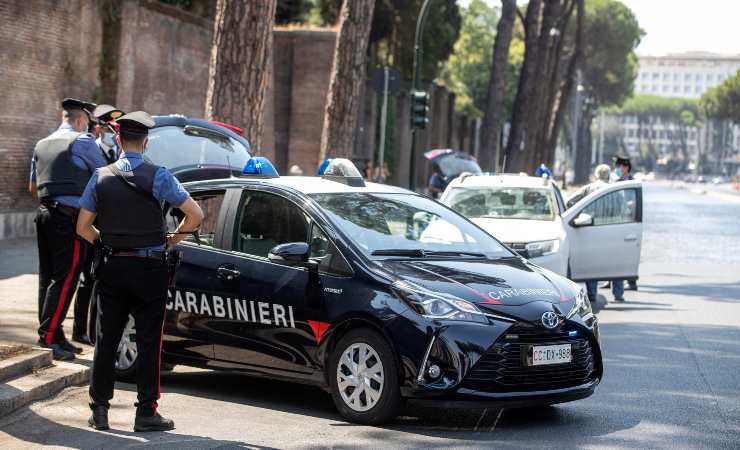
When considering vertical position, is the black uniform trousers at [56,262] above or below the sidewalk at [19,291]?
above

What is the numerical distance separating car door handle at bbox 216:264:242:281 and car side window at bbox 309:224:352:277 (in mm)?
568

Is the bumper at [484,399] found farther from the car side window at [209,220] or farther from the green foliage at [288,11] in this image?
the green foliage at [288,11]

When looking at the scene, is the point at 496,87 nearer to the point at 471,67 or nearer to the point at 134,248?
the point at 134,248

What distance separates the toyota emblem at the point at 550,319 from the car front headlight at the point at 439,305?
40cm

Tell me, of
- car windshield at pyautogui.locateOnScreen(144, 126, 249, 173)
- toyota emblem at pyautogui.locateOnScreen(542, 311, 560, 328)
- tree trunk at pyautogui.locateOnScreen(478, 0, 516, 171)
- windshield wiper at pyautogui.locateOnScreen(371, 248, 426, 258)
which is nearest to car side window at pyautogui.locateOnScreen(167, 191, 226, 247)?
windshield wiper at pyautogui.locateOnScreen(371, 248, 426, 258)

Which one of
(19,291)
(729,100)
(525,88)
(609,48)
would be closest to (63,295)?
(19,291)

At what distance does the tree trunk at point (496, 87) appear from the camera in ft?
119

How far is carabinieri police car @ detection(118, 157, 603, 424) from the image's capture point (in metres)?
7.59

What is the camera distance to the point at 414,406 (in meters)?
8.62

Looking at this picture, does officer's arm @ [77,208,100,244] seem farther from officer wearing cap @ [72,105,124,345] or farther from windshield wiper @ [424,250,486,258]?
officer wearing cap @ [72,105,124,345]

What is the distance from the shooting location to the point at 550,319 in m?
7.81

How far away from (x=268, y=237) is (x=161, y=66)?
60.7ft

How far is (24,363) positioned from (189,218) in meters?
1.90

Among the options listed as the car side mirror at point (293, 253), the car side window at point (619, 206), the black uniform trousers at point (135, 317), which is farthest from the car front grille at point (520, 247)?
the black uniform trousers at point (135, 317)
